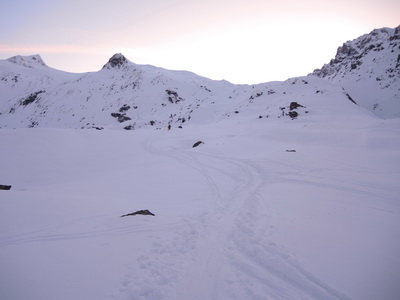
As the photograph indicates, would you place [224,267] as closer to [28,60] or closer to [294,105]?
[294,105]

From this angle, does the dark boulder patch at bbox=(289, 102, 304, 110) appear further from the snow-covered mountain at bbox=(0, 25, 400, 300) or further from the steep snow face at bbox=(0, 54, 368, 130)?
the snow-covered mountain at bbox=(0, 25, 400, 300)

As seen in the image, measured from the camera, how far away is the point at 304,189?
10.3 metres

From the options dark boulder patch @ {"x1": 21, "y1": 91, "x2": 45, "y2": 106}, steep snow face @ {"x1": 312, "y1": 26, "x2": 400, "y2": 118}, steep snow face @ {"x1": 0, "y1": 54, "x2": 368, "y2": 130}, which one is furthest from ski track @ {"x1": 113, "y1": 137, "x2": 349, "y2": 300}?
dark boulder patch @ {"x1": 21, "y1": 91, "x2": 45, "y2": 106}

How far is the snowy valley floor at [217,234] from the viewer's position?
14.8 ft

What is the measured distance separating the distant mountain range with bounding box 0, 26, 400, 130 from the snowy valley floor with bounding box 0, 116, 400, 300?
24.3 m

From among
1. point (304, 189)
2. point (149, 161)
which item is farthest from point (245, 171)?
point (149, 161)

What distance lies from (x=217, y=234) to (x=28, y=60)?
153 m

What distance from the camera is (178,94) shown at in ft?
243

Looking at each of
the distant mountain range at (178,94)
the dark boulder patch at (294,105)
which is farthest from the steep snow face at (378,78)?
the dark boulder patch at (294,105)

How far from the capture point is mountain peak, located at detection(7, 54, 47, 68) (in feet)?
378

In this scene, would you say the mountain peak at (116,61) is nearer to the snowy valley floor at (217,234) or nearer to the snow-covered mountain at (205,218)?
the snow-covered mountain at (205,218)

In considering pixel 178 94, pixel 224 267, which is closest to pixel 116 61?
pixel 178 94

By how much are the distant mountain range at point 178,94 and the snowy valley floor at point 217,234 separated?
24.3m

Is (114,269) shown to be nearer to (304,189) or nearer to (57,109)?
(304,189)
